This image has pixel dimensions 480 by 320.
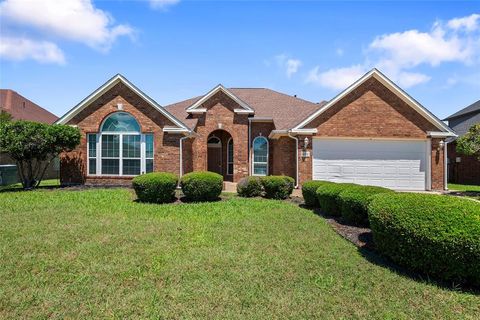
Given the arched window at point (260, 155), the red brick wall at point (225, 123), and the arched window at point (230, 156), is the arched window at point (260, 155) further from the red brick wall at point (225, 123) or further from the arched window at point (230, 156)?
the arched window at point (230, 156)

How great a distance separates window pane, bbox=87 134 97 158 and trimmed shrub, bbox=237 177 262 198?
8.43 m

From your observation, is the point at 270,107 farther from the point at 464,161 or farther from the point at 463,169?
the point at 463,169

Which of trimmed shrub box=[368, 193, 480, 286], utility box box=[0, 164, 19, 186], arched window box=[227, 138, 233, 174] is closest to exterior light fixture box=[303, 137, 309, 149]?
arched window box=[227, 138, 233, 174]

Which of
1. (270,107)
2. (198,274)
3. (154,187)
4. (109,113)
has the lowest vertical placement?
(198,274)

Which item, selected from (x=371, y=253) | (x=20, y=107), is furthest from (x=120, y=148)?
(x=20, y=107)

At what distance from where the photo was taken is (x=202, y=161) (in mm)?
19078

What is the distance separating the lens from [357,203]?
26.7 feet

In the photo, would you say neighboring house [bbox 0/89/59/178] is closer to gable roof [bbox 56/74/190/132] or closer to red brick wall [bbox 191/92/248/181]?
gable roof [bbox 56/74/190/132]

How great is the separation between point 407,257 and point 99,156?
50.8ft

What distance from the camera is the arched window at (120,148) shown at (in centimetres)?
1674

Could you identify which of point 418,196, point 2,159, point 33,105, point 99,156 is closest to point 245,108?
point 99,156

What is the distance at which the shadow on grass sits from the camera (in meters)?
4.93

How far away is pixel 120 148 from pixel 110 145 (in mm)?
591

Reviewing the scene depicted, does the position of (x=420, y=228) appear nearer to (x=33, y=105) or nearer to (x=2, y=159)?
(x=2, y=159)
